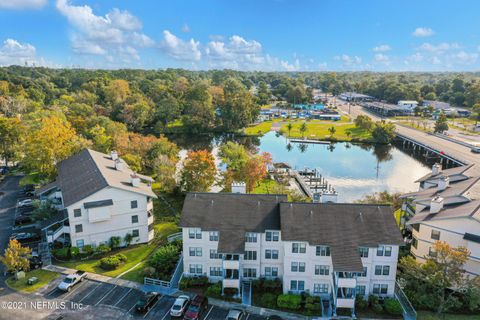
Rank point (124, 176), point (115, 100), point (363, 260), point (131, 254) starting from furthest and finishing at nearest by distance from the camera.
→ 1. point (115, 100)
2. point (124, 176)
3. point (131, 254)
4. point (363, 260)

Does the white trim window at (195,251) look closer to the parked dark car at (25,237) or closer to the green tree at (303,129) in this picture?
the parked dark car at (25,237)

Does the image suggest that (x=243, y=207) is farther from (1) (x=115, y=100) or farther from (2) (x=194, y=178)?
(1) (x=115, y=100)

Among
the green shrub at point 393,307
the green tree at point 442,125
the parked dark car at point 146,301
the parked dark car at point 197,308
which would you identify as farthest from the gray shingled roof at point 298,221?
the green tree at point 442,125

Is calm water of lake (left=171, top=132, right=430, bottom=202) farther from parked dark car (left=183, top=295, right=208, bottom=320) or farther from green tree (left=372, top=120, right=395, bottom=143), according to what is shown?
parked dark car (left=183, top=295, right=208, bottom=320)

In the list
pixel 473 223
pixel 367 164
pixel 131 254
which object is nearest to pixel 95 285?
pixel 131 254

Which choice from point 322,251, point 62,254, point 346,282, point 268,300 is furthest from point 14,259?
point 346,282

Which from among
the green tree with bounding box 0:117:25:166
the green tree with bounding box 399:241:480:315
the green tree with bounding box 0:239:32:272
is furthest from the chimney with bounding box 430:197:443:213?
the green tree with bounding box 0:117:25:166

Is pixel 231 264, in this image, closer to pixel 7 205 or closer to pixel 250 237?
pixel 250 237
